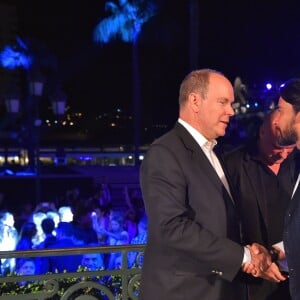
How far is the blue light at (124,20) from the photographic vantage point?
32406mm

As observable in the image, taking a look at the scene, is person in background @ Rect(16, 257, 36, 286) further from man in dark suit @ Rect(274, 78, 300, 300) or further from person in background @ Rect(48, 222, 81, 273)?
man in dark suit @ Rect(274, 78, 300, 300)

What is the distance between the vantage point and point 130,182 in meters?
19.5

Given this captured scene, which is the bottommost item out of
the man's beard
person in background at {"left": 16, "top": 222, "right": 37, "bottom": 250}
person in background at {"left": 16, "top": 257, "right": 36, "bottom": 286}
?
person in background at {"left": 16, "top": 257, "right": 36, "bottom": 286}

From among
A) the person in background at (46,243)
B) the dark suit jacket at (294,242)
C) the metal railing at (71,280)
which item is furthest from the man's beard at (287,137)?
the person in background at (46,243)

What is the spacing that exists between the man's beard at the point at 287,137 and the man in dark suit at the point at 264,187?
9cm

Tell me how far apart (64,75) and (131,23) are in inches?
240

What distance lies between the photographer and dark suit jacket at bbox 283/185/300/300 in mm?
1815

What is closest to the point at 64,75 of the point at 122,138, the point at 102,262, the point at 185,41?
the point at 185,41

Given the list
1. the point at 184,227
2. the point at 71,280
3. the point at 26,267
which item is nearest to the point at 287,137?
the point at 184,227

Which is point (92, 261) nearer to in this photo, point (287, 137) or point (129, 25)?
point (287, 137)

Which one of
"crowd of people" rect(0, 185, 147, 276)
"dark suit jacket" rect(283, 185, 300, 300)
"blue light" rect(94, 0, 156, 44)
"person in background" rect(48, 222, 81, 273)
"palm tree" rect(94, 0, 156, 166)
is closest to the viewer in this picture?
"dark suit jacket" rect(283, 185, 300, 300)

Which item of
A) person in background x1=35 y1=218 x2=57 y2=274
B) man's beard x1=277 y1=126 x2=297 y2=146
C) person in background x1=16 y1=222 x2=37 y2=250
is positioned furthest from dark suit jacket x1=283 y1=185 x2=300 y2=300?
person in background x1=16 y1=222 x2=37 y2=250

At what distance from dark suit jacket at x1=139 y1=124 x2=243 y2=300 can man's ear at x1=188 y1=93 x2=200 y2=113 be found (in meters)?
0.11

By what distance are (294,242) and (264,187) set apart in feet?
2.53
